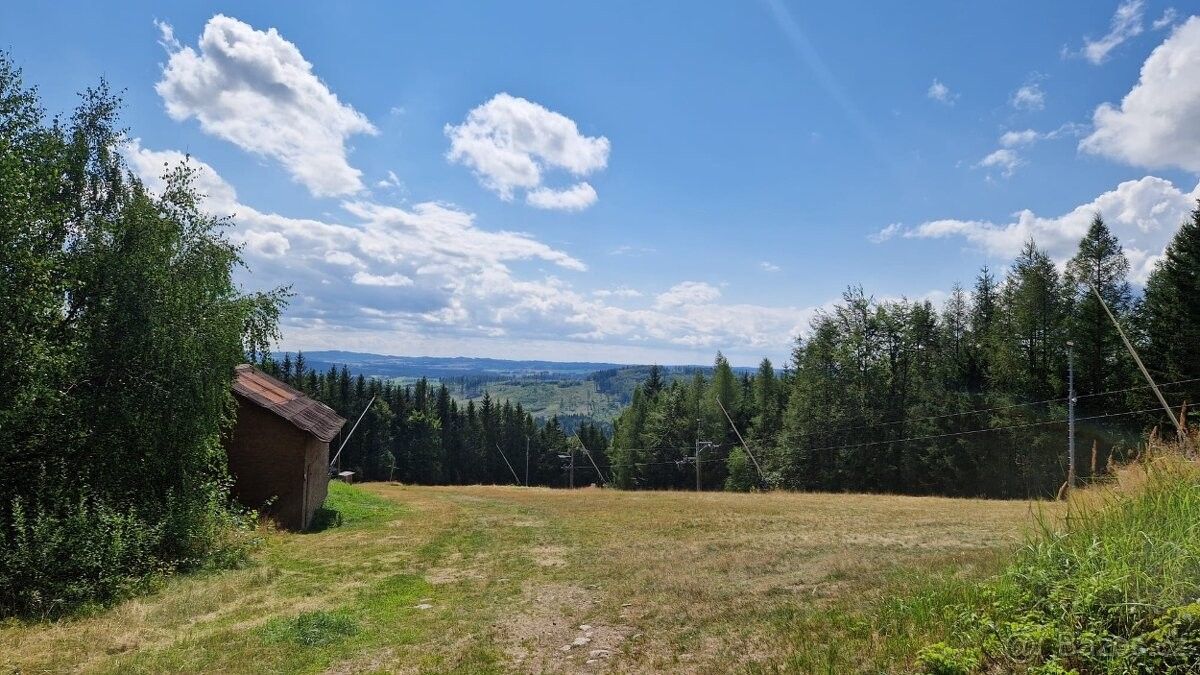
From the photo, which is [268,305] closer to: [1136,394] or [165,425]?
[165,425]

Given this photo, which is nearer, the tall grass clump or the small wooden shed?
the tall grass clump

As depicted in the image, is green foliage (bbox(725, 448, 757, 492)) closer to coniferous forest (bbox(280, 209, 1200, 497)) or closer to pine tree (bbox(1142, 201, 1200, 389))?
coniferous forest (bbox(280, 209, 1200, 497))

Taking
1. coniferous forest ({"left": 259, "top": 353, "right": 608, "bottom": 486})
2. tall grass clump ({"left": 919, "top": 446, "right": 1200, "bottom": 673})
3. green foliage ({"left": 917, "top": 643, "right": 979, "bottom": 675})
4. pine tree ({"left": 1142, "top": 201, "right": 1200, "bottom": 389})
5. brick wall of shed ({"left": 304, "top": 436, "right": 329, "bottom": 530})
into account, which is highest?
pine tree ({"left": 1142, "top": 201, "right": 1200, "bottom": 389})

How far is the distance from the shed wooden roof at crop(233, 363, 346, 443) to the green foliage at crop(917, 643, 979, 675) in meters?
17.1

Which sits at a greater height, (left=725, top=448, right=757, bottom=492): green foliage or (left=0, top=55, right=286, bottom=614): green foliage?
(left=0, top=55, right=286, bottom=614): green foliage

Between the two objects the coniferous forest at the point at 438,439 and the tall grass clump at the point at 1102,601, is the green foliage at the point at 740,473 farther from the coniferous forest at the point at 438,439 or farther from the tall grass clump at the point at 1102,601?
the tall grass clump at the point at 1102,601

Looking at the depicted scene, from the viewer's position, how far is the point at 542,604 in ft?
30.6

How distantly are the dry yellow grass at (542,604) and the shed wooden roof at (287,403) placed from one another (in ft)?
15.7

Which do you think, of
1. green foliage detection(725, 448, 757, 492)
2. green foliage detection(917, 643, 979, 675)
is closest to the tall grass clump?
green foliage detection(917, 643, 979, 675)

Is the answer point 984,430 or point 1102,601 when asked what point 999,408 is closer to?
point 984,430

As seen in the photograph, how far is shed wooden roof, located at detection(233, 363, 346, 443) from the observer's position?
1948cm

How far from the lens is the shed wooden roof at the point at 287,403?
19.5 metres

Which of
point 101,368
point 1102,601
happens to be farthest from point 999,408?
point 101,368

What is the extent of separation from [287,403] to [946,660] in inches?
875
